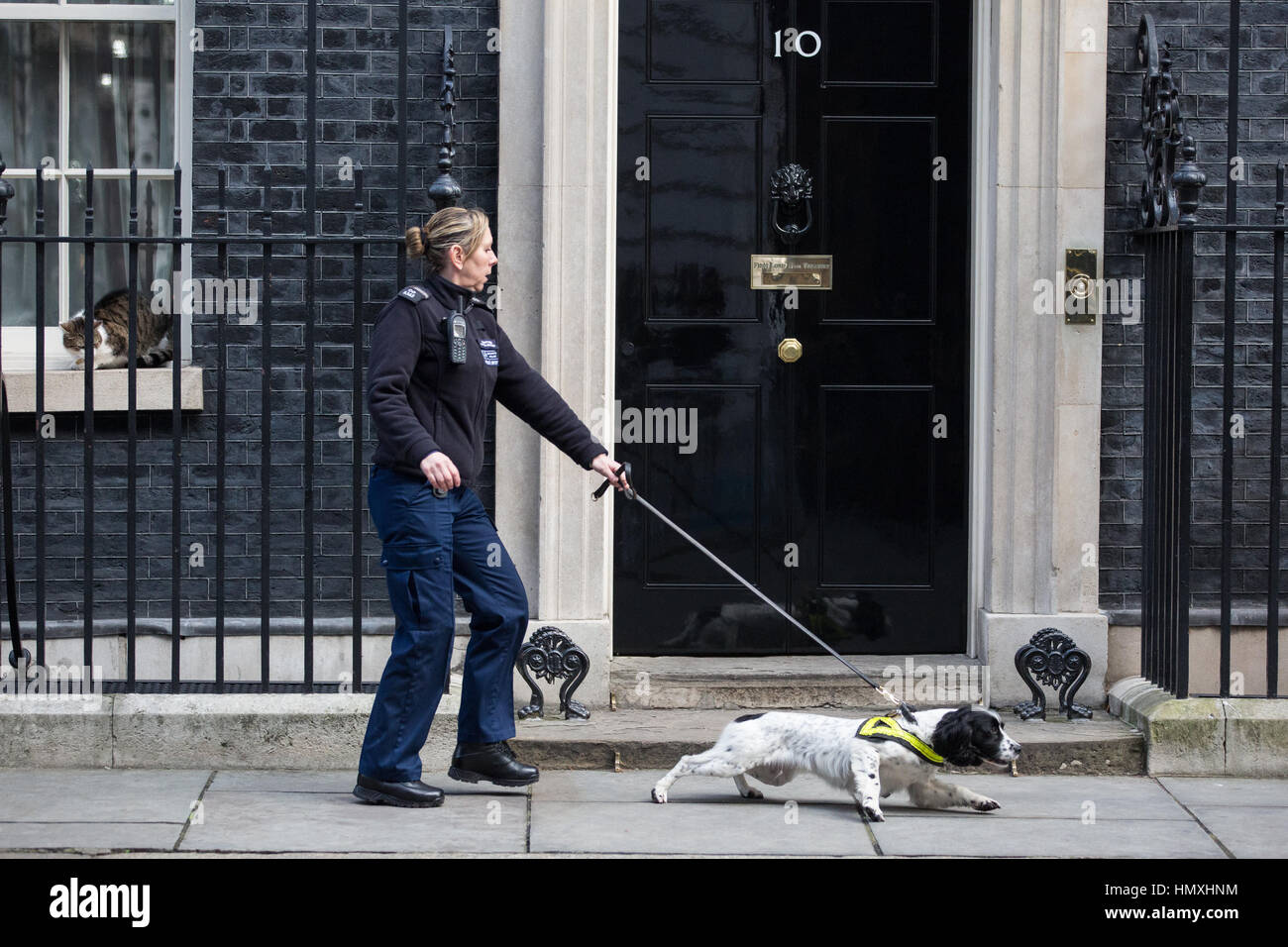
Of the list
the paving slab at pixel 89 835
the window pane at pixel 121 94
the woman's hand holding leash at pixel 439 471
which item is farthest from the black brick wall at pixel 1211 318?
the window pane at pixel 121 94

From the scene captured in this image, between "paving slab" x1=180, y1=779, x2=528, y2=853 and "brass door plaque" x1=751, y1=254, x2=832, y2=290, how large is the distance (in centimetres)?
255

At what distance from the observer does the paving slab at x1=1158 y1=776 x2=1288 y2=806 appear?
5.98 m

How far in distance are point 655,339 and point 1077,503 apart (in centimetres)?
192

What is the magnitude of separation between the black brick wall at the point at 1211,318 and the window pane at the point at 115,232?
4.10 m

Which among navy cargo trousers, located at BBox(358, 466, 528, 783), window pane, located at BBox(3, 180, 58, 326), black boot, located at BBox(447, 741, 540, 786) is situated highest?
window pane, located at BBox(3, 180, 58, 326)

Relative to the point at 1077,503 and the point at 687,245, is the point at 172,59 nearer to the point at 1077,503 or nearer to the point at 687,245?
the point at 687,245

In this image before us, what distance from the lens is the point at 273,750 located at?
622 centimetres

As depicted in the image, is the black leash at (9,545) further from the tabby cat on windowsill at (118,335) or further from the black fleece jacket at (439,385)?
the black fleece jacket at (439,385)

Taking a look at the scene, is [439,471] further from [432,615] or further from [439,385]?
[432,615]

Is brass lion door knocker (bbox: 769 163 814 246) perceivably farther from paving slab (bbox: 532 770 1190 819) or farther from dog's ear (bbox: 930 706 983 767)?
dog's ear (bbox: 930 706 983 767)

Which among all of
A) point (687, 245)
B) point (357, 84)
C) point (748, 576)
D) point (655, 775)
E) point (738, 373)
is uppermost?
point (357, 84)

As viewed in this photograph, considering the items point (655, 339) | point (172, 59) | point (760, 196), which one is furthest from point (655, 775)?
point (172, 59)

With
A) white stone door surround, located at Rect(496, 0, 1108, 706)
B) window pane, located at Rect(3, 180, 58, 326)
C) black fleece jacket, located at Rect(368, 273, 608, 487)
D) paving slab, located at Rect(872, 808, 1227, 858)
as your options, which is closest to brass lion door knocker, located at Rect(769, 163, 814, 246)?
white stone door surround, located at Rect(496, 0, 1108, 706)

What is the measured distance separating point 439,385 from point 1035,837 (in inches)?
97.0
